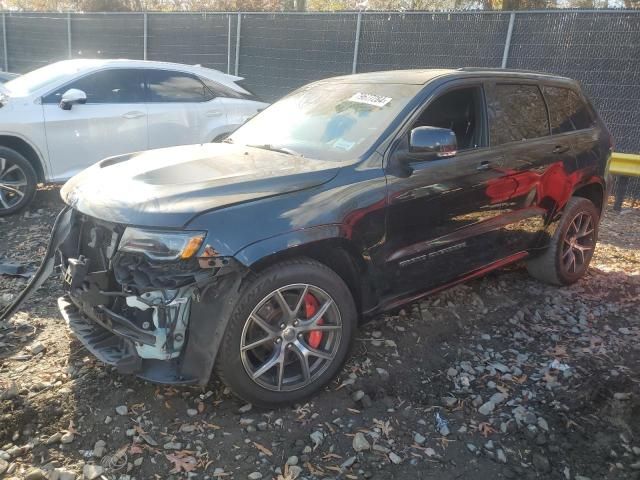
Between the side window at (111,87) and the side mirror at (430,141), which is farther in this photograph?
the side window at (111,87)

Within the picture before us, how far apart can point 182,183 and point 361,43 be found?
860cm

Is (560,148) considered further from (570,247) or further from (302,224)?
(302,224)

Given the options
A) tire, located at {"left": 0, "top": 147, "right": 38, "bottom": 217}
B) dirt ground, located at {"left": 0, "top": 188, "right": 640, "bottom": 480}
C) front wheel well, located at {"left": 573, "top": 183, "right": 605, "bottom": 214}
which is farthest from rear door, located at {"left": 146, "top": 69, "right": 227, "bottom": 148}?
front wheel well, located at {"left": 573, "top": 183, "right": 605, "bottom": 214}

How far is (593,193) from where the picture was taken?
4.96 m

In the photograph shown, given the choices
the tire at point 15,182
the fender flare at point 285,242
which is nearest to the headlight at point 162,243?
the fender flare at point 285,242

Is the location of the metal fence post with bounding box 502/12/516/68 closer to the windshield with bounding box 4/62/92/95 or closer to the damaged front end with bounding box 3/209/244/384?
the windshield with bounding box 4/62/92/95

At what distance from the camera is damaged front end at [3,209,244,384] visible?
2598mm

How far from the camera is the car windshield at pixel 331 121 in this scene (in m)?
3.38

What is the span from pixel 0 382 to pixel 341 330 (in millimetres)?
1989

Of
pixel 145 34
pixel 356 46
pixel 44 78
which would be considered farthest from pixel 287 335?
pixel 145 34

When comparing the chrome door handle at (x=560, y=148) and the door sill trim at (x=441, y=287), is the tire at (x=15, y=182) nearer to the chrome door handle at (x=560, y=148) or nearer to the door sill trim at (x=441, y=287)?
the door sill trim at (x=441, y=287)

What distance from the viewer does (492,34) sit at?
357 inches

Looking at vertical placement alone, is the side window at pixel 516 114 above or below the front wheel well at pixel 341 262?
above

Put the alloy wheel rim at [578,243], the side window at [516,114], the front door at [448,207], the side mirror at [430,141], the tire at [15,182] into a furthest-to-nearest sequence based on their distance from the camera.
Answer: the tire at [15,182]
the alloy wheel rim at [578,243]
the side window at [516,114]
the front door at [448,207]
the side mirror at [430,141]
